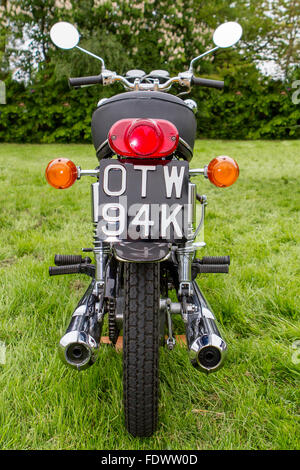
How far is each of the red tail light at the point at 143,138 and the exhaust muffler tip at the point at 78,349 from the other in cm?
60

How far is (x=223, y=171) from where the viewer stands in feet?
3.89

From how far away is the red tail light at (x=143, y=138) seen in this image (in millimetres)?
1011

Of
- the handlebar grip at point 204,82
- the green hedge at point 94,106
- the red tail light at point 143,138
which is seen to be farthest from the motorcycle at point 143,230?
the green hedge at point 94,106

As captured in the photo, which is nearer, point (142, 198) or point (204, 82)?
point (142, 198)

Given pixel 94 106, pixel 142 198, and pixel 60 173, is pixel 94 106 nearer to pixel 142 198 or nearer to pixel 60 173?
pixel 60 173

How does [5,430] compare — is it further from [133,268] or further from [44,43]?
[44,43]

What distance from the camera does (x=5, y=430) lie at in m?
1.11

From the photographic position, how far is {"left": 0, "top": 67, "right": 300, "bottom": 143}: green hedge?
10.3 metres

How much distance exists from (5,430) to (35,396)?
0.16 m

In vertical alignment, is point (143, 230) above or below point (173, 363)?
above

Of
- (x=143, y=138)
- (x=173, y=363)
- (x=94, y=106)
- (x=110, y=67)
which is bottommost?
(x=173, y=363)

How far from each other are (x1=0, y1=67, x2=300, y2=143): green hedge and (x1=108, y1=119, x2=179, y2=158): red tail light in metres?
9.55

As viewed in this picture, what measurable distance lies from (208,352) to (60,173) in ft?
2.57

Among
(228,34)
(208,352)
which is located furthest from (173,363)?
(228,34)
